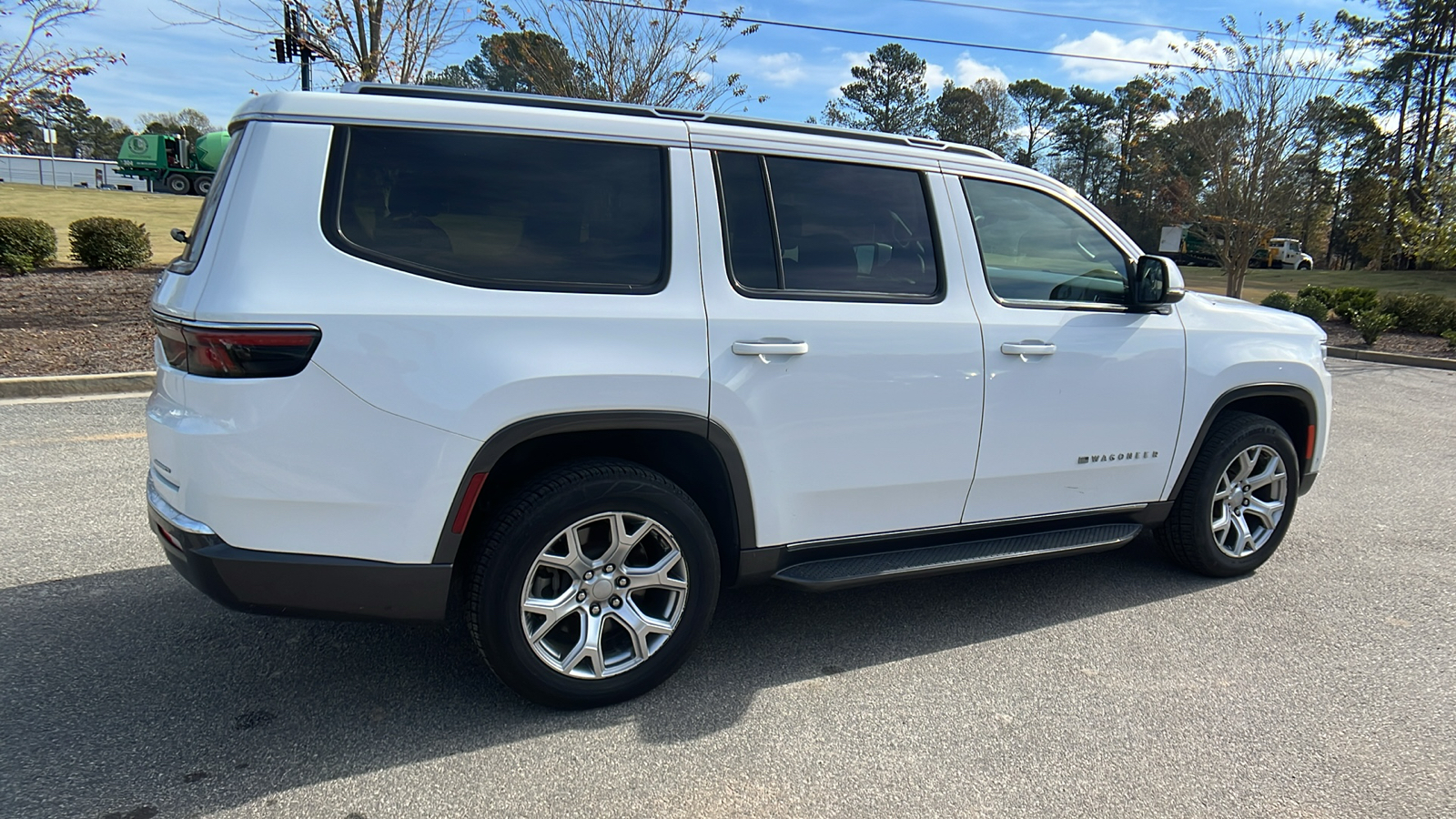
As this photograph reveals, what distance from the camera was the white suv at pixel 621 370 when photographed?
2539mm

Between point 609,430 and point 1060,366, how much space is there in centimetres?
190

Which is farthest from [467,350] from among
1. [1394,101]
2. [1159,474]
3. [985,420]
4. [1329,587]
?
[1394,101]

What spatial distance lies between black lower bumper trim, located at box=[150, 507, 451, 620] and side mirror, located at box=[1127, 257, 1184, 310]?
3.05m

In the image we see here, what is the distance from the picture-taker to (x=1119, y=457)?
3.92 metres

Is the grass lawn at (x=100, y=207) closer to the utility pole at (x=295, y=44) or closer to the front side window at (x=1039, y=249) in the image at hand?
the utility pole at (x=295, y=44)

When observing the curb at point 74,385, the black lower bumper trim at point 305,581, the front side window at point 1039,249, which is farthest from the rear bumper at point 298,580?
the curb at point 74,385

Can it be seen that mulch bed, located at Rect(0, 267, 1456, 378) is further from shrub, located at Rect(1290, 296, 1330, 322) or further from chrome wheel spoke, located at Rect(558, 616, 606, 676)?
chrome wheel spoke, located at Rect(558, 616, 606, 676)

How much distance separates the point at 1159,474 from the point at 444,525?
Result: 10.3ft

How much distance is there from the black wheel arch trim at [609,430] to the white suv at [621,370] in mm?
11

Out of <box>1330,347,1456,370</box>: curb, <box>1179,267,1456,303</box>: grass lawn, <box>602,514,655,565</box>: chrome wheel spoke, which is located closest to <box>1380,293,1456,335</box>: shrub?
<box>1330,347,1456,370</box>: curb

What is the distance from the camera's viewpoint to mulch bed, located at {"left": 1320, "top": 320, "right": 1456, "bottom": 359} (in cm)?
1491

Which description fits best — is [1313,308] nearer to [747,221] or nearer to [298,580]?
[747,221]

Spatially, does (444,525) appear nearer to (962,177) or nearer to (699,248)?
(699,248)

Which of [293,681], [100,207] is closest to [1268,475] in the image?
[293,681]
